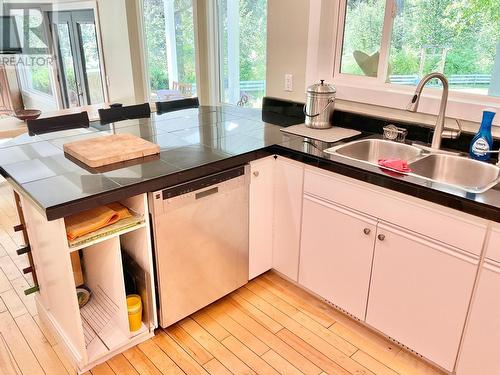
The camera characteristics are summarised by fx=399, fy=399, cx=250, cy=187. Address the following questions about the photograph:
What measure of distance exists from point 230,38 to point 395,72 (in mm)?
1885

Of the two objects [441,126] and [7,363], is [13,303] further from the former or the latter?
[441,126]

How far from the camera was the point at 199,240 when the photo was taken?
6.42 ft

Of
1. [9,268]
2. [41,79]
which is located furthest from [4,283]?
[41,79]

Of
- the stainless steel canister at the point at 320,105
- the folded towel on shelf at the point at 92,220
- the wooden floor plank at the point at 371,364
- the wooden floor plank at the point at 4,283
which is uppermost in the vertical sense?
the stainless steel canister at the point at 320,105

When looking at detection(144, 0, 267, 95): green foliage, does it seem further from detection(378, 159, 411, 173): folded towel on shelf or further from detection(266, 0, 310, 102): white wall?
detection(378, 159, 411, 173): folded towel on shelf

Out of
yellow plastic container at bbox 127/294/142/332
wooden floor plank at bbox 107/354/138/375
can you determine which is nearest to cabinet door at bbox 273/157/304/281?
yellow plastic container at bbox 127/294/142/332

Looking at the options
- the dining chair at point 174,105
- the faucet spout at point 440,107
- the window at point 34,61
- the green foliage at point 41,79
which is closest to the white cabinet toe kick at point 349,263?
the faucet spout at point 440,107

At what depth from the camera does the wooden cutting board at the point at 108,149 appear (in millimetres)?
1789

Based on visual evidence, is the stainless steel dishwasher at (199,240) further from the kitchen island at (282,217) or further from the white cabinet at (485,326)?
the white cabinet at (485,326)

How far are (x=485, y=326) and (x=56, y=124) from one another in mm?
2490

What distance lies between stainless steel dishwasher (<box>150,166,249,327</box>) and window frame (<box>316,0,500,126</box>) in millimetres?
886

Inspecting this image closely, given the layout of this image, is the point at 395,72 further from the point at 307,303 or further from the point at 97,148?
the point at 97,148

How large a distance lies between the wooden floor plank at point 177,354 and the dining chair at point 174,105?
1.58 meters

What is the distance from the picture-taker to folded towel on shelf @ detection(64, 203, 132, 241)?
1566mm
